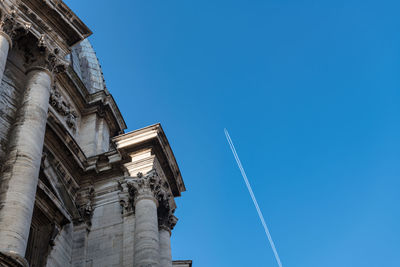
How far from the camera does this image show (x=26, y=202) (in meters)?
12.1

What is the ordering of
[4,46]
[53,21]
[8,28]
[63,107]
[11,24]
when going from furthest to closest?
[63,107]
[53,21]
[11,24]
[8,28]
[4,46]

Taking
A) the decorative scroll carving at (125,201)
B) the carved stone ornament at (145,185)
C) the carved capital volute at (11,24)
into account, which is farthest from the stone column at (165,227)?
the carved capital volute at (11,24)

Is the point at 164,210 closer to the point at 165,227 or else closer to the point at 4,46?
the point at 165,227

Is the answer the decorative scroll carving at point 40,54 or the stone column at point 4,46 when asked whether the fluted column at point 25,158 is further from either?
the stone column at point 4,46

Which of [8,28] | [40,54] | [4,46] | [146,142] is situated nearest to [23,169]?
[4,46]

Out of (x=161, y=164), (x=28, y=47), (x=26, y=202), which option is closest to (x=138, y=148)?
(x=161, y=164)

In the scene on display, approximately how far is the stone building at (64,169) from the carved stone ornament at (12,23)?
1.2 inches

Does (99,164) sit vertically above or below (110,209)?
above

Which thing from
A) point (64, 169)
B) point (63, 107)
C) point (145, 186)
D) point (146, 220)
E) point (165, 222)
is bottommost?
point (146, 220)

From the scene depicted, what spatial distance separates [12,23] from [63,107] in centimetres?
776

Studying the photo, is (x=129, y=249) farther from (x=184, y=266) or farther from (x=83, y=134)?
(x=184, y=266)

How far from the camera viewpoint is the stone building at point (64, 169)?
552 inches

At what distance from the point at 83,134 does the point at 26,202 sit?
13.1 m

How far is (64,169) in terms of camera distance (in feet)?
66.3
